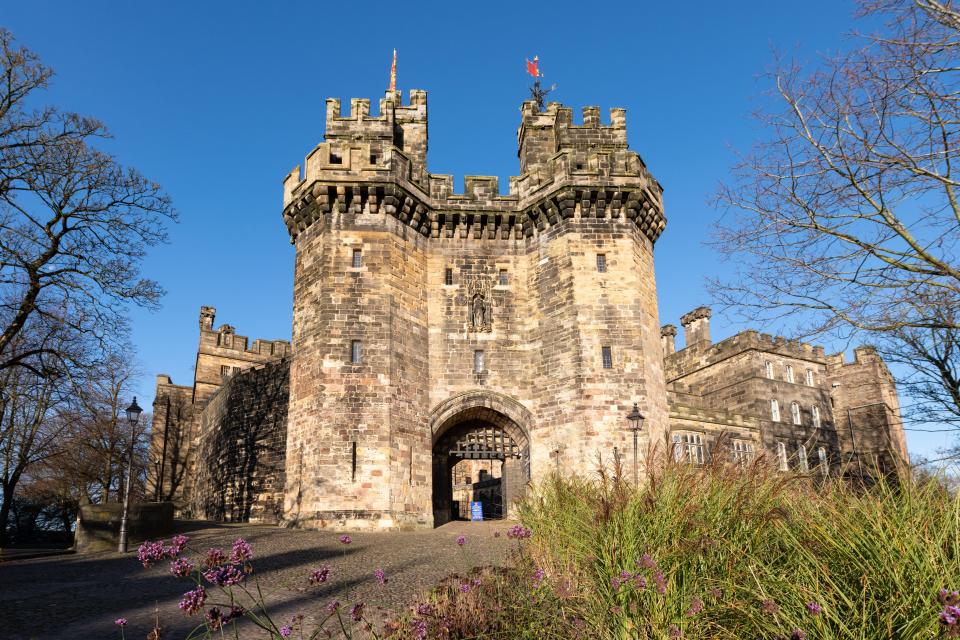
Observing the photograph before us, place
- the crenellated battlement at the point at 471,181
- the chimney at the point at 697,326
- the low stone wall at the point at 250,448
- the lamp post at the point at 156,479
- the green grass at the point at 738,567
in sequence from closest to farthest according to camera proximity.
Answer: the green grass at the point at 738,567 < the crenellated battlement at the point at 471,181 < the low stone wall at the point at 250,448 < the lamp post at the point at 156,479 < the chimney at the point at 697,326

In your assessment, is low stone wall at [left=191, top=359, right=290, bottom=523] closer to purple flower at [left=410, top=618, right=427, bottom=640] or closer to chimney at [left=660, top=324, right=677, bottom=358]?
purple flower at [left=410, top=618, right=427, bottom=640]

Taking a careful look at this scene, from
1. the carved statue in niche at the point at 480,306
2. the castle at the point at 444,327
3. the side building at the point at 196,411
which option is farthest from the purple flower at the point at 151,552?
the side building at the point at 196,411

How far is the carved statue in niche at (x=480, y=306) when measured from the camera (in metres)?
19.7

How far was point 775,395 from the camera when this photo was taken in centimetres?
3209

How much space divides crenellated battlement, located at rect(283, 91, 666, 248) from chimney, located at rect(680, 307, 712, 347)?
616 inches

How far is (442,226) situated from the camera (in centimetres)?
2036

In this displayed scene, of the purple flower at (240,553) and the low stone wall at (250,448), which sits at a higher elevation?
the low stone wall at (250,448)

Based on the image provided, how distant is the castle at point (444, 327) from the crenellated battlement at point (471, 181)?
5 centimetres

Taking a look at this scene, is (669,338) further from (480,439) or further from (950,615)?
(950,615)

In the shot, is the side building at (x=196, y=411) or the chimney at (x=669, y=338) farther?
the chimney at (x=669, y=338)

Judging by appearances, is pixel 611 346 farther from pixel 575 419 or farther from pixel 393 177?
pixel 393 177

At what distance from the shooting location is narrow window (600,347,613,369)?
1802cm

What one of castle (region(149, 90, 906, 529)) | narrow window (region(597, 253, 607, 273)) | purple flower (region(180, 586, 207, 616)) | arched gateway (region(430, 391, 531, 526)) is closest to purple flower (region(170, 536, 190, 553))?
purple flower (region(180, 586, 207, 616))

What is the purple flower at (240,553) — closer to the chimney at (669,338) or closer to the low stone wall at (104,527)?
the low stone wall at (104,527)
